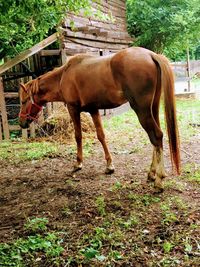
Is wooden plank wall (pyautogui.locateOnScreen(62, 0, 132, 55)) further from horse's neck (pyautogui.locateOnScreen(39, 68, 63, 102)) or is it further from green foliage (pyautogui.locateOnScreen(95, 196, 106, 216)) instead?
green foliage (pyautogui.locateOnScreen(95, 196, 106, 216))

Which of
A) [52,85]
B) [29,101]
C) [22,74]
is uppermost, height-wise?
[22,74]

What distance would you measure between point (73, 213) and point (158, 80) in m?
1.88

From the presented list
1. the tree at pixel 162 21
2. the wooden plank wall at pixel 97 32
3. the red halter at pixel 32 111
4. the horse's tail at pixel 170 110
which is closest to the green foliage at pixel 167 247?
the horse's tail at pixel 170 110

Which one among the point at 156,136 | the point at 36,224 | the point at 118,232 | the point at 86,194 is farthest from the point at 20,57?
the point at 118,232

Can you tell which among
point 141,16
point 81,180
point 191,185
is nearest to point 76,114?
point 81,180

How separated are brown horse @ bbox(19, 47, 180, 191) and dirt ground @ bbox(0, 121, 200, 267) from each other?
322 mm

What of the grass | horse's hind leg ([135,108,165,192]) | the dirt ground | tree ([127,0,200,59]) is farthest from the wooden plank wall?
the grass

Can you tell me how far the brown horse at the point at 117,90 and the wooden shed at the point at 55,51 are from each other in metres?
2.15

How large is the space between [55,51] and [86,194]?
593 cm

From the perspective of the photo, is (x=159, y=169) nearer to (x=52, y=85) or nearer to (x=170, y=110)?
(x=170, y=110)

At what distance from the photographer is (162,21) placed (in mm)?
15195

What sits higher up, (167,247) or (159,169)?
(159,169)

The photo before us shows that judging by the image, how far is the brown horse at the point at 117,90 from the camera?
3936 millimetres

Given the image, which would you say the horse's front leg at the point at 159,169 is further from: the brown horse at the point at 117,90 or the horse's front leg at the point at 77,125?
the horse's front leg at the point at 77,125
